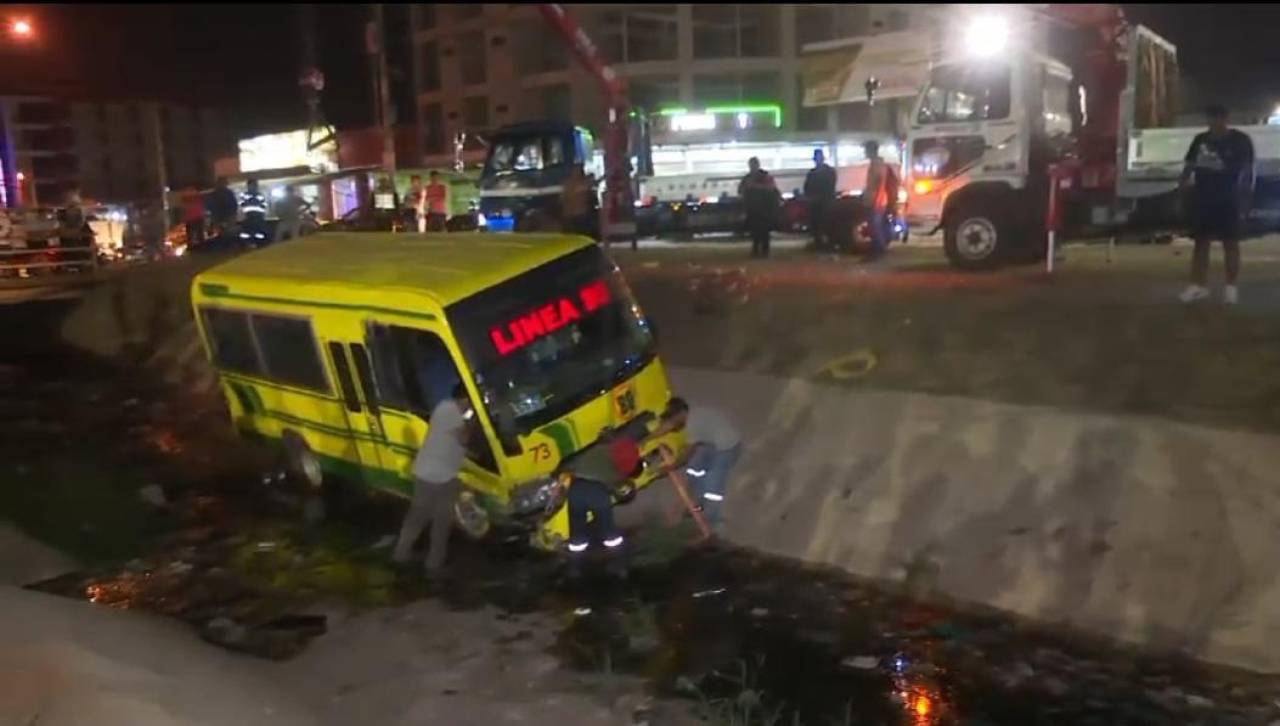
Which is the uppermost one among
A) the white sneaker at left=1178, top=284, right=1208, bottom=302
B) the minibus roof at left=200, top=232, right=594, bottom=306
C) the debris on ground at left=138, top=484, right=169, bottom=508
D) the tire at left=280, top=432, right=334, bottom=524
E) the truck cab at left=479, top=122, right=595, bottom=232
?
the truck cab at left=479, top=122, right=595, bottom=232

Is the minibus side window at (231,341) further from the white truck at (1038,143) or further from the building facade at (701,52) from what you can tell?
the building facade at (701,52)

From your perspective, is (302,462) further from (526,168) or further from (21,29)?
(21,29)

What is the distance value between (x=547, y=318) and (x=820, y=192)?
11916 millimetres

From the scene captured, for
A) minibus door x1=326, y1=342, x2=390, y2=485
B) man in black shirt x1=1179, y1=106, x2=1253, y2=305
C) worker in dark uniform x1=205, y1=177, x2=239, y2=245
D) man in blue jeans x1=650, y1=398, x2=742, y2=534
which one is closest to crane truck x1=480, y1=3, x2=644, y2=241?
worker in dark uniform x1=205, y1=177, x2=239, y2=245

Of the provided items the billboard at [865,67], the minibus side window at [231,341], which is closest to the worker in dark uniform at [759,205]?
the billboard at [865,67]

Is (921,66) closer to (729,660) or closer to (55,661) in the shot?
(729,660)

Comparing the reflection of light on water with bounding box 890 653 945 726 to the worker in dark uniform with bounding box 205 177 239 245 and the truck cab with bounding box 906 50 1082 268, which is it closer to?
the truck cab with bounding box 906 50 1082 268

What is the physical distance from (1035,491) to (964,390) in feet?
5.63

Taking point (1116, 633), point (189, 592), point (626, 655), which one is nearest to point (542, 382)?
point (626, 655)

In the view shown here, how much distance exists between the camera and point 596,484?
8617 mm

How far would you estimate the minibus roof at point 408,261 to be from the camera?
29.3 feet

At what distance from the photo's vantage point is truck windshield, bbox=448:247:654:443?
861cm

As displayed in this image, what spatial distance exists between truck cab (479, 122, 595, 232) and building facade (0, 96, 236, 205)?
13.3 m

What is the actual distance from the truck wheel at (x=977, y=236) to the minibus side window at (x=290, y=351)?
8967 millimetres
